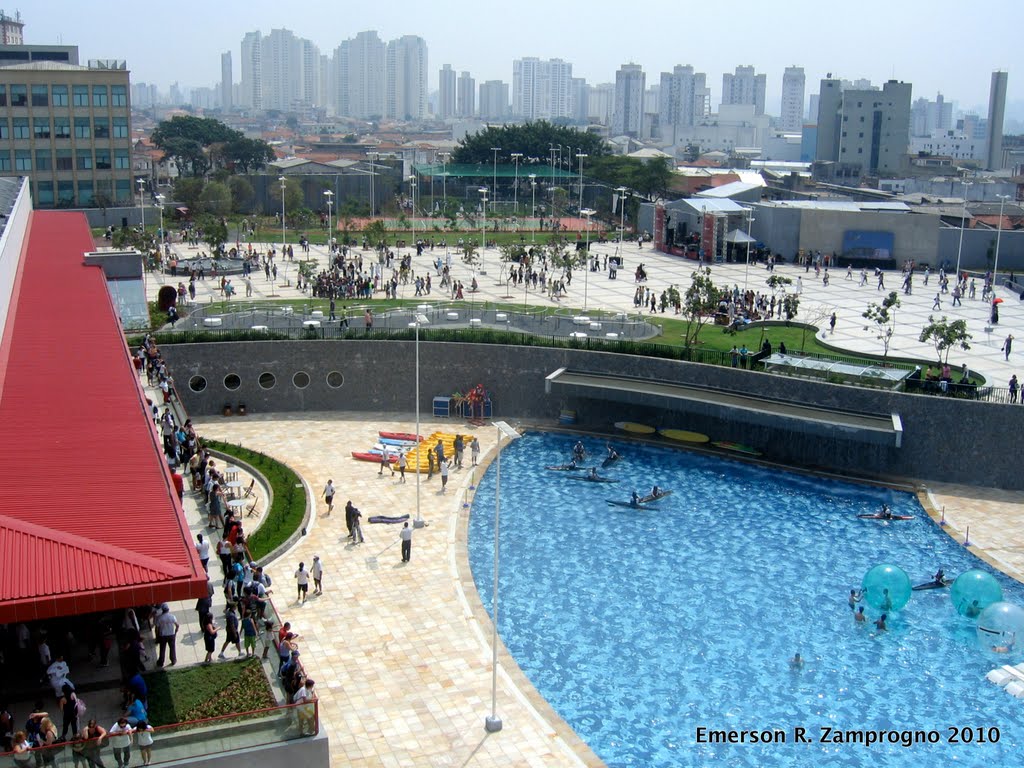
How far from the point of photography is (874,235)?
61625 millimetres

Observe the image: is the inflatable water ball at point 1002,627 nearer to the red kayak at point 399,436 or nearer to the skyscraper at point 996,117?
the red kayak at point 399,436

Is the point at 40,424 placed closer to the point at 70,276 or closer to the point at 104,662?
the point at 104,662

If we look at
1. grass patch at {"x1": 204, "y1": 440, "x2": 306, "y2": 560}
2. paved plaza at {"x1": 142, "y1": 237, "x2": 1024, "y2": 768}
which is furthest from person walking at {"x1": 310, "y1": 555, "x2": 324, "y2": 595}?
grass patch at {"x1": 204, "y1": 440, "x2": 306, "y2": 560}

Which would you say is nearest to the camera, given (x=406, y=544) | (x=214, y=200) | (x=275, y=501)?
(x=406, y=544)

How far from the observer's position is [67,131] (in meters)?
75.8

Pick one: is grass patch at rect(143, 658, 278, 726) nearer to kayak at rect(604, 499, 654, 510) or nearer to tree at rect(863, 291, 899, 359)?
kayak at rect(604, 499, 654, 510)

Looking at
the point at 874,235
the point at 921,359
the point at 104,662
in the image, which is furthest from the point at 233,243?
the point at 104,662

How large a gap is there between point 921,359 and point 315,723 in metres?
28.1

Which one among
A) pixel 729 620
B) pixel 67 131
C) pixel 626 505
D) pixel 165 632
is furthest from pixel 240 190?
pixel 165 632

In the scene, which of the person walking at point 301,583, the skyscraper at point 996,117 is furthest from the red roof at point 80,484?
the skyscraper at point 996,117

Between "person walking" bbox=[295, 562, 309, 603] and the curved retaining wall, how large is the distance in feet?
46.5

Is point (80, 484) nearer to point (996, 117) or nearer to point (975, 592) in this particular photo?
point (975, 592)

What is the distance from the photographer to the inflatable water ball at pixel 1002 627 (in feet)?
69.4

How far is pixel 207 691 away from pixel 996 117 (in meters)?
169
